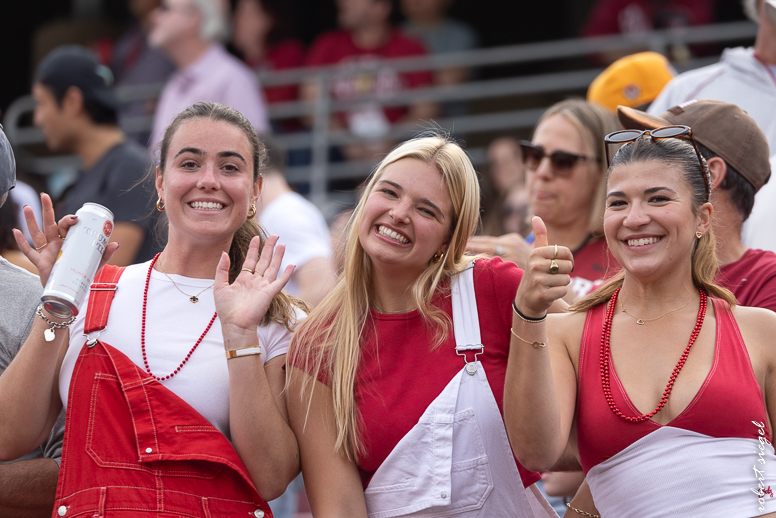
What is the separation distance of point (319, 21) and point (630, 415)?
27.0ft

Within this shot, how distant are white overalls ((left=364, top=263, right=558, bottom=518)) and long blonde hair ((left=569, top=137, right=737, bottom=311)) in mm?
689

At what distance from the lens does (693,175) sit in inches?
104

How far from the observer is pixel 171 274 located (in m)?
2.87

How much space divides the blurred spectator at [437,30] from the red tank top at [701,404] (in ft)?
18.3

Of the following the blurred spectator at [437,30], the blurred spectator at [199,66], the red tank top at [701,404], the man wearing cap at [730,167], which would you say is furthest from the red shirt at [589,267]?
the blurred spectator at [437,30]

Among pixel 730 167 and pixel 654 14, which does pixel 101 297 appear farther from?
pixel 654 14

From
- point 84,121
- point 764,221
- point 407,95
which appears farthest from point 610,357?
point 407,95

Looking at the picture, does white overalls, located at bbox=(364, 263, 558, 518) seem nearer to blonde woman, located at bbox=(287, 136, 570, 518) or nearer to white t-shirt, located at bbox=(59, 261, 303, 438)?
blonde woman, located at bbox=(287, 136, 570, 518)

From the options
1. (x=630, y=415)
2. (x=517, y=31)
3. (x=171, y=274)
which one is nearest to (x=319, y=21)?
(x=517, y=31)

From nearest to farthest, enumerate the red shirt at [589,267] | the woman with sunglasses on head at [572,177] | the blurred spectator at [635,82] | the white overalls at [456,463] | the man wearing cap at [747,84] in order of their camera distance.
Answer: the white overalls at [456,463] → the red shirt at [589,267] → the woman with sunglasses on head at [572,177] → the man wearing cap at [747,84] → the blurred spectator at [635,82]

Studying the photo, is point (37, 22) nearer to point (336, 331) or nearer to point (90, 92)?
point (90, 92)

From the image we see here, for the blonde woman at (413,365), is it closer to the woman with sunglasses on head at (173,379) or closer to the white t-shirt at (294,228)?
the woman with sunglasses on head at (173,379)

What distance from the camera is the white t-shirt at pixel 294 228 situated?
494 cm

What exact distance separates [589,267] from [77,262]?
78.9 inches
